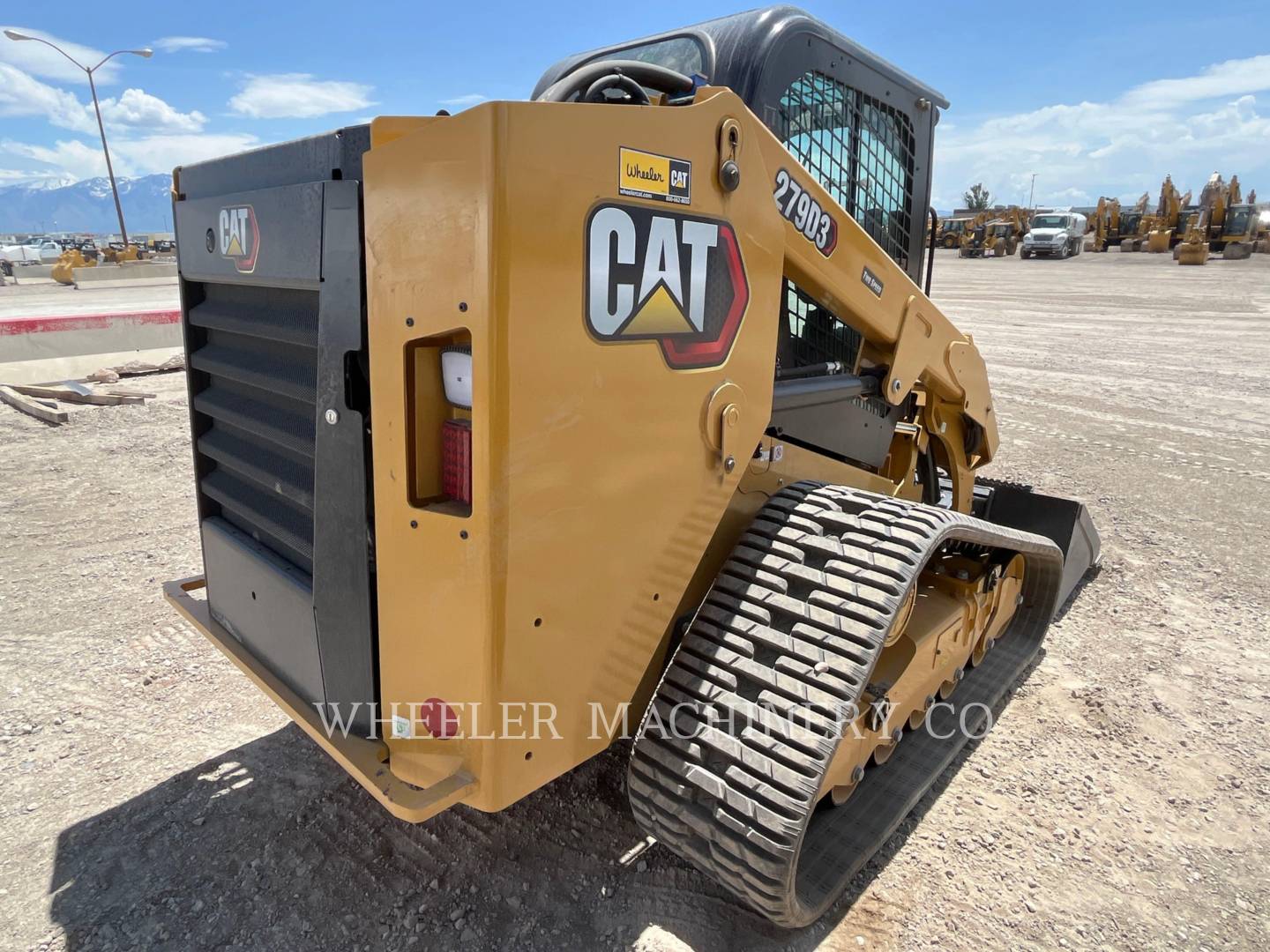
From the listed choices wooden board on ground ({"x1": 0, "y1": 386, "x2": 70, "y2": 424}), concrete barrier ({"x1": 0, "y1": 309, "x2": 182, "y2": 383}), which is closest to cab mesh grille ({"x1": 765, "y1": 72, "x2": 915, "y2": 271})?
wooden board on ground ({"x1": 0, "y1": 386, "x2": 70, "y2": 424})

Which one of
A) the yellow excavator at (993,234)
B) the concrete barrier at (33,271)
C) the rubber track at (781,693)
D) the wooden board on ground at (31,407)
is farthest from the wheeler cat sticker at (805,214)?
the yellow excavator at (993,234)

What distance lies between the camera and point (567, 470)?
1.71 metres

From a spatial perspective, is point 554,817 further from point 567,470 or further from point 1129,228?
point 1129,228

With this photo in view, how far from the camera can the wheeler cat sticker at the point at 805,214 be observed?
2176 millimetres

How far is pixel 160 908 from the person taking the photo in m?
2.19

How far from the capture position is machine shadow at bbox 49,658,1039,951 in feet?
6.98

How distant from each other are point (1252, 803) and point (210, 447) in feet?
11.8

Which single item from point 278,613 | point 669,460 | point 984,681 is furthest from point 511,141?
point 984,681

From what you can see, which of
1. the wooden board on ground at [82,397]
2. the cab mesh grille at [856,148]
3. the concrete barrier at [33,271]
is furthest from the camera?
the concrete barrier at [33,271]

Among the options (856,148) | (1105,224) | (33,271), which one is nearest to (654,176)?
(856,148)

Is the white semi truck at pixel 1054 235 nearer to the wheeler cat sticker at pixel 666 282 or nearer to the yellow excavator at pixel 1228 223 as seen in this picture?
the yellow excavator at pixel 1228 223

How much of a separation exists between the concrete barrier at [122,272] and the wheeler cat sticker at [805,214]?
28.0m

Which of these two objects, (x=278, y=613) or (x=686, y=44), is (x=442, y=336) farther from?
(x=686, y=44)

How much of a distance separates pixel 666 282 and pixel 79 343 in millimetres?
10629
